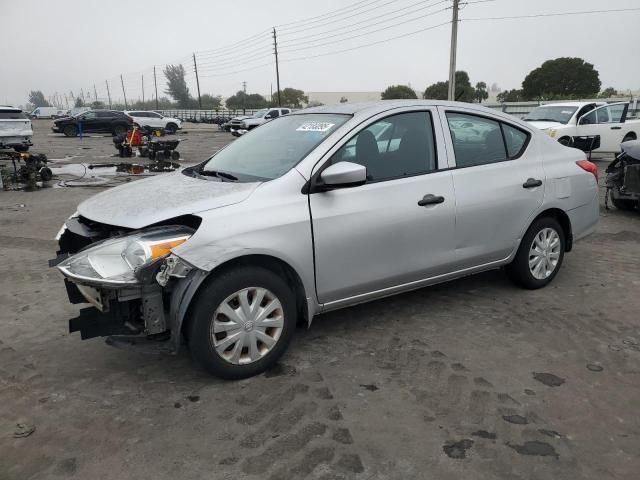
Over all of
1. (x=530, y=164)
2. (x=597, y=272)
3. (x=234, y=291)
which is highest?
(x=530, y=164)

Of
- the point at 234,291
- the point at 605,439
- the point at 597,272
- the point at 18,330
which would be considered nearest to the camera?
the point at 605,439

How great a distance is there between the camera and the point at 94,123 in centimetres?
3086

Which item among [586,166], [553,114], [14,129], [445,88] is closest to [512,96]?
[445,88]

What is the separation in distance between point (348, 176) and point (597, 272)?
3358mm

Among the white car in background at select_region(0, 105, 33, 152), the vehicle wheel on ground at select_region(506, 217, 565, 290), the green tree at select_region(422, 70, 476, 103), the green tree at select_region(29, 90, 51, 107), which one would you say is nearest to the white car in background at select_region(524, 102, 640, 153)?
the vehicle wheel on ground at select_region(506, 217, 565, 290)

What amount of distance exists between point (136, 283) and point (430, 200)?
81.5 inches

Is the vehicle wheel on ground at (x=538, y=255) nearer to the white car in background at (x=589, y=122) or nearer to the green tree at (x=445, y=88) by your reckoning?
the white car in background at (x=589, y=122)

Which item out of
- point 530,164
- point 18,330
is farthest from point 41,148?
point 530,164

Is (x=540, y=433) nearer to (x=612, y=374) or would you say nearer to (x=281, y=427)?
(x=612, y=374)

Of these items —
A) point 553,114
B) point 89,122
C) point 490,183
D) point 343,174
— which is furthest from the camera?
point 89,122

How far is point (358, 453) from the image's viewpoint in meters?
2.51

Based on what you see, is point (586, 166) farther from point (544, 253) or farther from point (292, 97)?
point (292, 97)

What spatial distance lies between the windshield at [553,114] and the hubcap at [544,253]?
33.9 ft

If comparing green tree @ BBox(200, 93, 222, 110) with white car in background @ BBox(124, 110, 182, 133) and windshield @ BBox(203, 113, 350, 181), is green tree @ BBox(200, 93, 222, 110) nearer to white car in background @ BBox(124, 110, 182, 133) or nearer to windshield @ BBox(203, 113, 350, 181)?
white car in background @ BBox(124, 110, 182, 133)
